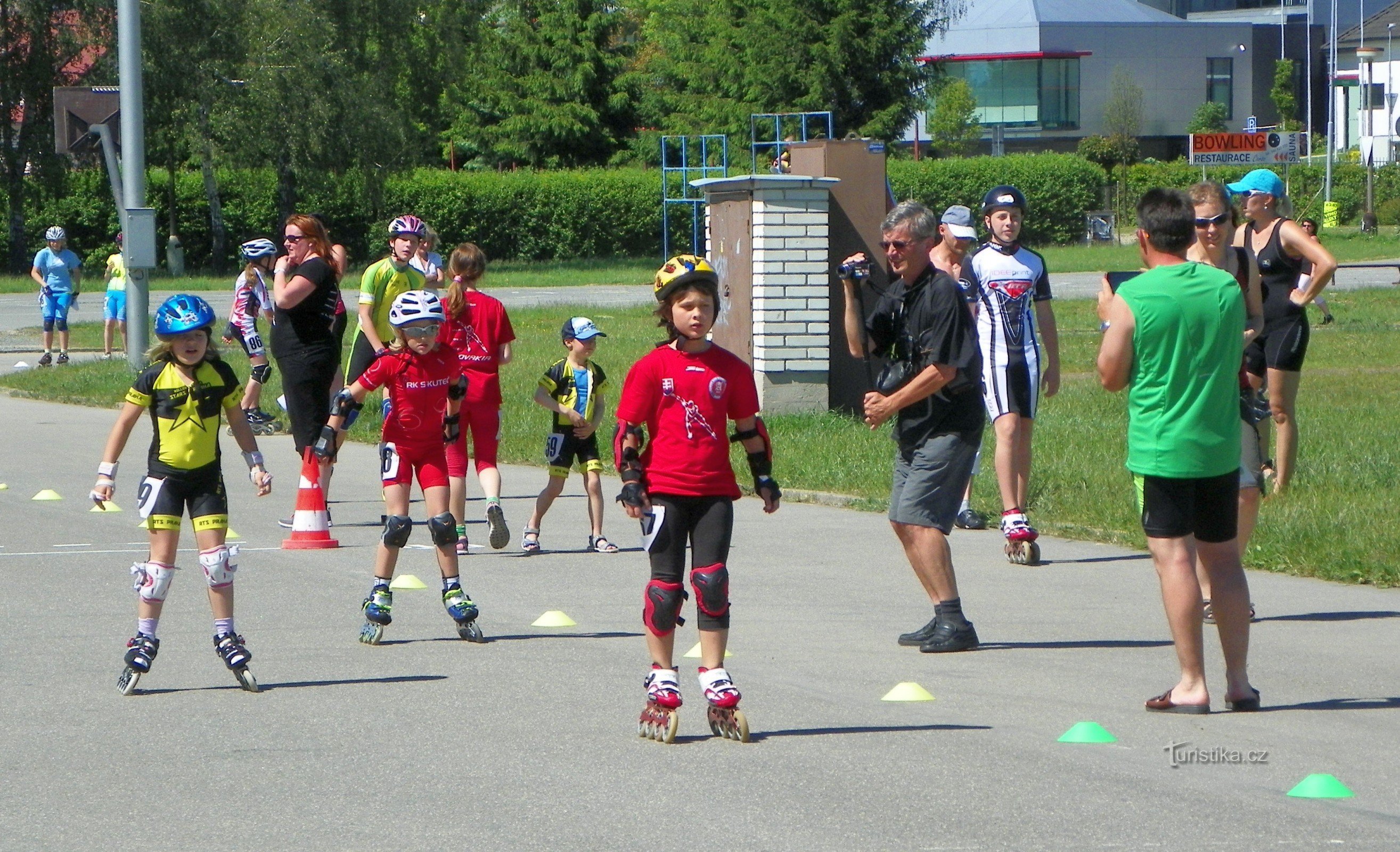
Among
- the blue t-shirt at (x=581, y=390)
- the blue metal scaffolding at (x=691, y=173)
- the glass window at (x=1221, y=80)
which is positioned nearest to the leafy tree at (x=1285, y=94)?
the glass window at (x=1221, y=80)

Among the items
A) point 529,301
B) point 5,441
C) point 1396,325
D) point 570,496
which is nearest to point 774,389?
point 570,496

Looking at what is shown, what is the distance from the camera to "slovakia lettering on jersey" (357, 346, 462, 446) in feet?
25.5

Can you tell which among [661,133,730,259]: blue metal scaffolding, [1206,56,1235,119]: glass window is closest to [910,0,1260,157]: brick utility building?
[1206,56,1235,119]: glass window

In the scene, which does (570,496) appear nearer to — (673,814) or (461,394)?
(461,394)

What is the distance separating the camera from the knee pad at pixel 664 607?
5.76m

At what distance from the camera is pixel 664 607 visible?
5.76 m

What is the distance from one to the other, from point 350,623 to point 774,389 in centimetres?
708

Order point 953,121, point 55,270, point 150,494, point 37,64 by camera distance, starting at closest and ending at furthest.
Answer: point 150,494 → point 55,270 → point 37,64 → point 953,121

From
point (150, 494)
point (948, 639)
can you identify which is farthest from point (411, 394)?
point (948, 639)

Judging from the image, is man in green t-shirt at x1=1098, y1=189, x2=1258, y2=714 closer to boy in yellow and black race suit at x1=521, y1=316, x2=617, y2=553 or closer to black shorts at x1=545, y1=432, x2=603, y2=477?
boy in yellow and black race suit at x1=521, y1=316, x2=617, y2=553

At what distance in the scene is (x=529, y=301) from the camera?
1341 inches

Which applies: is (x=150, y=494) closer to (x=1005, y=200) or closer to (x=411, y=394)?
(x=411, y=394)

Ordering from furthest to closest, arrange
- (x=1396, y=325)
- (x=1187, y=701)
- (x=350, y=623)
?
(x=1396, y=325)
(x=350, y=623)
(x=1187, y=701)

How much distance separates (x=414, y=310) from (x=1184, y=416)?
11.6 ft
